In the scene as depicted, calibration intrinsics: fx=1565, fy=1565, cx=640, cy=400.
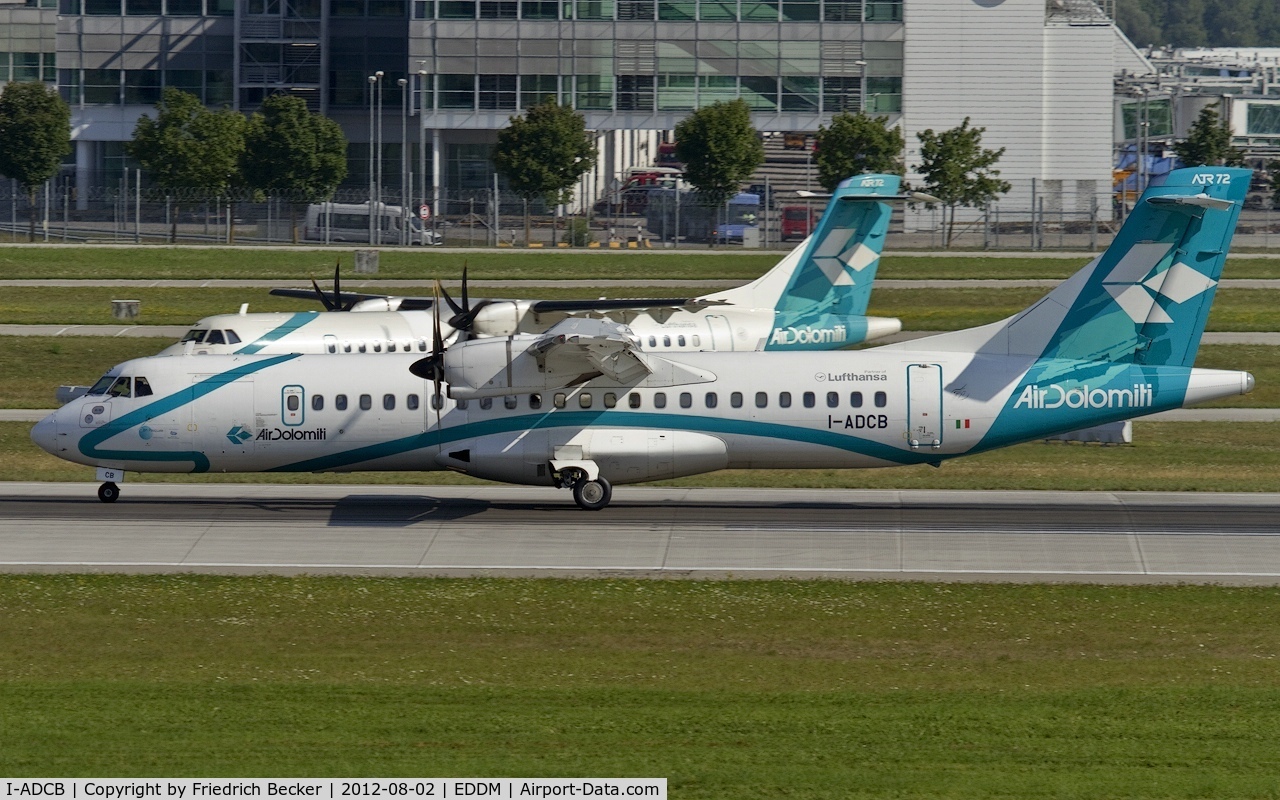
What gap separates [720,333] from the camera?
3903 centimetres

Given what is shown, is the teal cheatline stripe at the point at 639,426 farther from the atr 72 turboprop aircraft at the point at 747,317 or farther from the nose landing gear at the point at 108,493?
the atr 72 turboprop aircraft at the point at 747,317

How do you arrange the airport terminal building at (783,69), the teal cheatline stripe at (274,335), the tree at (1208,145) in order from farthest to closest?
1. the airport terminal building at (783,69)
2. the tree at (1208,145)
3. the teal cheatline stripe at (274,335)

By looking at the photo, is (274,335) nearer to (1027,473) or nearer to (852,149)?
(1027,473)

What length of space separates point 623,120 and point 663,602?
7561cm

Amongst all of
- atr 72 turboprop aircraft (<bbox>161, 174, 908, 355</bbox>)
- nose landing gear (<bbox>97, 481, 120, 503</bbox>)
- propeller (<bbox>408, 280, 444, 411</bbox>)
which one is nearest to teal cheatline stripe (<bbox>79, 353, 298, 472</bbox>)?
nose landing gear (<bbox>97, 481, 120, 503</bbox>)

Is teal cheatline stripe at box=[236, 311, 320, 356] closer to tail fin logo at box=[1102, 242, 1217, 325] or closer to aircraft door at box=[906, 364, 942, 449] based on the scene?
aircraft door at box=[906, 364, 942, 449]

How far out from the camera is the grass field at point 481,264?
65.1 metres

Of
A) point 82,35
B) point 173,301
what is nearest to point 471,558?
point 173,301

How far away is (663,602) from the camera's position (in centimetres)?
2205

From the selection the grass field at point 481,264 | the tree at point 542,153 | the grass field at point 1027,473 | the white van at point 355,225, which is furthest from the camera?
the tree at point 542,153

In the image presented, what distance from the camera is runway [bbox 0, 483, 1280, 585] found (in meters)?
24.0

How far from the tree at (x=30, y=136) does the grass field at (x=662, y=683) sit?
66167 mm

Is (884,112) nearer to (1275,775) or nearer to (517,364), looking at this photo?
(517,364)
